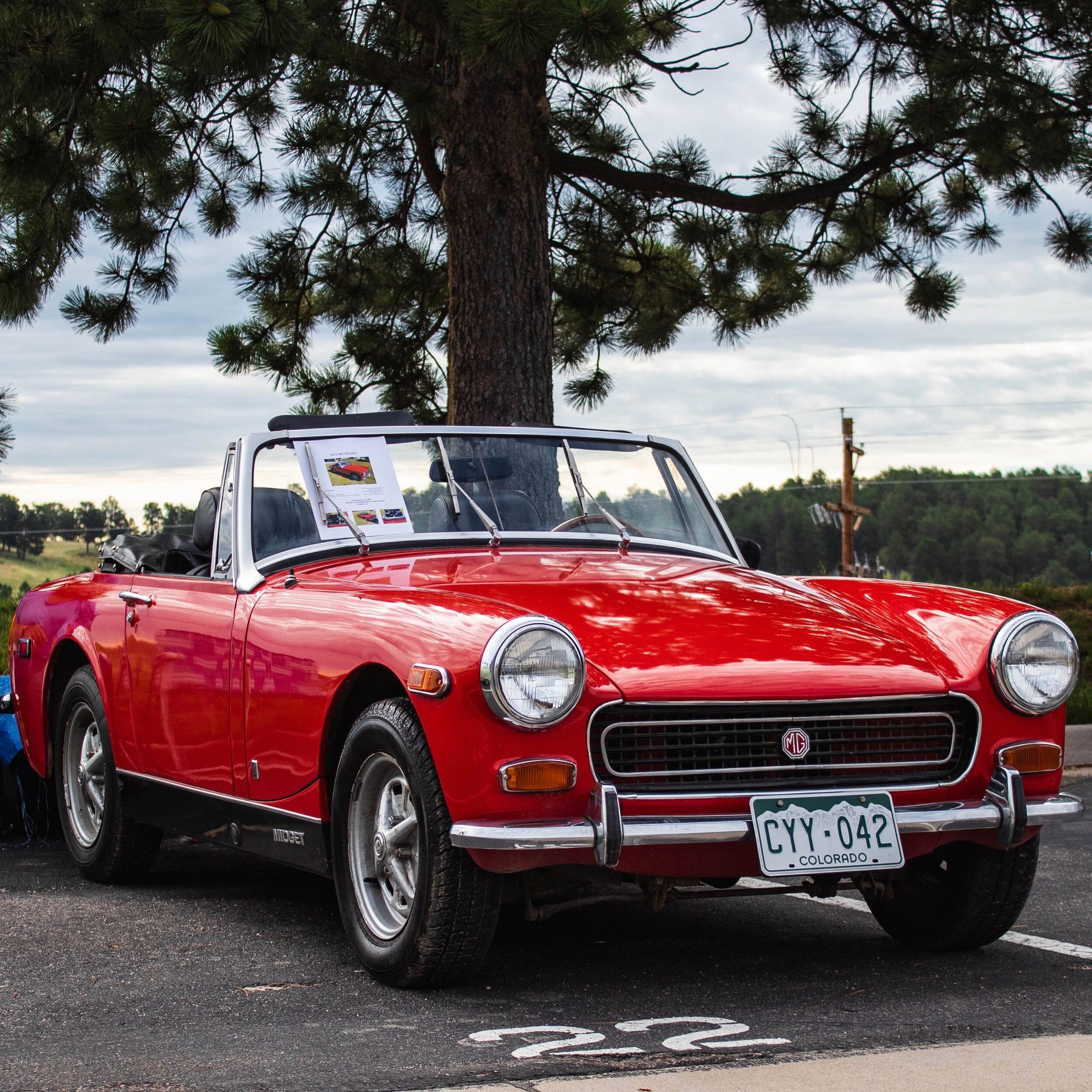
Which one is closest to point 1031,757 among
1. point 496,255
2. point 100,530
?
point 496,255

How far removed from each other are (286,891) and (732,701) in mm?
2267

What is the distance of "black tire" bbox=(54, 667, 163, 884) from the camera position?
558cm

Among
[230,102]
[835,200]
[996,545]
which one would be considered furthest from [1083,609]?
[996,545]

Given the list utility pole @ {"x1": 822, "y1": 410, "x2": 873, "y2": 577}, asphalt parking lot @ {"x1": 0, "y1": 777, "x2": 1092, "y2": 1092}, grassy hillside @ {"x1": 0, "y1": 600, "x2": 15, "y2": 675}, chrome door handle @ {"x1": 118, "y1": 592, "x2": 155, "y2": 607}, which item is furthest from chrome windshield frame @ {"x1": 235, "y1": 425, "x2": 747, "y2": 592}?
utility pole @ {"x1": 822, "y1": 410, "x2": 873, "y2": 577}

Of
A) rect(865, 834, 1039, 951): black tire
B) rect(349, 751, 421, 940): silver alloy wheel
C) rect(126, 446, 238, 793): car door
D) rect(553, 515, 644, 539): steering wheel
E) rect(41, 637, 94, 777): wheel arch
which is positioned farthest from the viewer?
rect(41, 637, 94, 777): wheel arch

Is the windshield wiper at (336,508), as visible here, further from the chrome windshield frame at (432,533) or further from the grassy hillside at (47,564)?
the grassy hillside at (47,564)

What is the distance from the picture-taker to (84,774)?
5984 millimetres

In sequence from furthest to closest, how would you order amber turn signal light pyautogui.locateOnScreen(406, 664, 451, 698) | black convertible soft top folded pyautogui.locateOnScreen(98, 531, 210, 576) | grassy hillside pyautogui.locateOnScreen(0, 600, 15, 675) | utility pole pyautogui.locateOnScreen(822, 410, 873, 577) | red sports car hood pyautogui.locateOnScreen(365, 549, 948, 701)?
1. utility pole pyautogui.locateOnScreen(822, 410, 873, 577)
2. grassy hillside pyautogui.locateOnScreen(0, 600, 15, 675)
3. black convertible soft top folded pyautogui.locateOnScreen(98, 531, 210, 576)
4. red sports car hood pyautogui.locateOnScreen(365, 549, 948, 701)
5. amber turn signal light pyautogui.locateOnScreen(406, 664, 451, 698)

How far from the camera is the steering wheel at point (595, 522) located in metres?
5.34

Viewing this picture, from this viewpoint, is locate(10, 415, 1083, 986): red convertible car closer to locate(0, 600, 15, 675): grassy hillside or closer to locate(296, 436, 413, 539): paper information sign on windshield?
locate(296, 436, 413, 539): paper information sign on windshield

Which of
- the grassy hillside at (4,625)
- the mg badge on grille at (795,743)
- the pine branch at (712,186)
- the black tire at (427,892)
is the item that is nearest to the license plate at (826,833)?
the mg badge on grille at (795,743)

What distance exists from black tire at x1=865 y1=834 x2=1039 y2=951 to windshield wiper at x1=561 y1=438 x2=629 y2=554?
150 cm

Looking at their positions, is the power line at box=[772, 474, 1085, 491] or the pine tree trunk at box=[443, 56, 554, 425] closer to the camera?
the pine tree trunk at box=[443, 56, 554, 425]

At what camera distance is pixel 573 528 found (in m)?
5.34
